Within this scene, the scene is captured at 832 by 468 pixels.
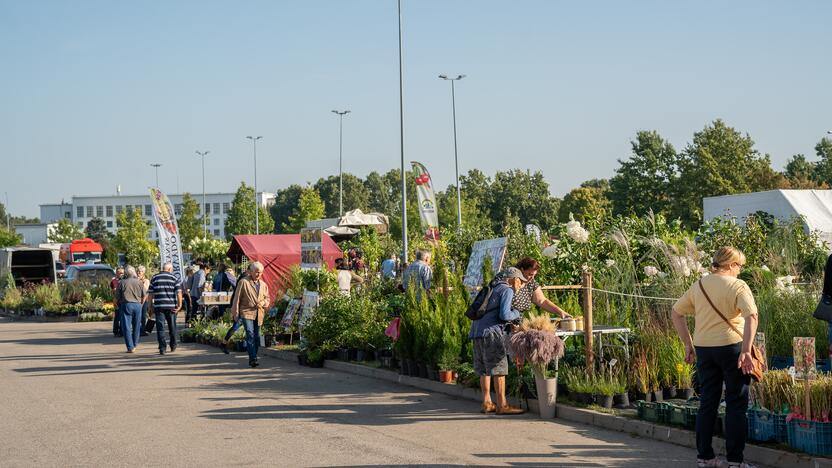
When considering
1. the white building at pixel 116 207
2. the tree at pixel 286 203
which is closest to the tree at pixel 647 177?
the tree at pixel 286 203

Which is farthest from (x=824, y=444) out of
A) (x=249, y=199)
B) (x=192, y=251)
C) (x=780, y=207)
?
(x=249, y=199)

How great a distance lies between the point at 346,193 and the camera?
128 metres

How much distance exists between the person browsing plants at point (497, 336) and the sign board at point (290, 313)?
8.95m

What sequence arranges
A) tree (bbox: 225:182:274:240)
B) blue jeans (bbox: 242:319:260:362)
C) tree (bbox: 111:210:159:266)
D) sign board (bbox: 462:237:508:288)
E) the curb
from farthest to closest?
1. tree (bbox: 225:182:274:240)
2. tree (bbox: 111:210:159:266)
3. blue jeans (bbox: 242:319:260:362)
4. sign board (bbox: 462:237:508:288)
5. the curb

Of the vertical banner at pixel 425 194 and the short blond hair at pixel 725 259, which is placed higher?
the vertical banner at pixel 425 194

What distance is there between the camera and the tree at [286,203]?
140625 millimetres

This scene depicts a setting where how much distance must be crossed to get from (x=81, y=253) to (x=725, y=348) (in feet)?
244

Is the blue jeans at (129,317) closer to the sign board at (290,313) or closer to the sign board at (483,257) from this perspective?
the sign board at (290,313)

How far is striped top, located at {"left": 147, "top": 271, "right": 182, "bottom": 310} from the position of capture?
19688 mm

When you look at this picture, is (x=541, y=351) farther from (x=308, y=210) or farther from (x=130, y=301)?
(x=308, y=210)

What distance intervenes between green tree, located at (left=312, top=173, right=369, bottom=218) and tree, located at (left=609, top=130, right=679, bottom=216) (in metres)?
64.8

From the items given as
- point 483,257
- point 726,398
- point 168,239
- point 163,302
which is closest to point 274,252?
point 168,239

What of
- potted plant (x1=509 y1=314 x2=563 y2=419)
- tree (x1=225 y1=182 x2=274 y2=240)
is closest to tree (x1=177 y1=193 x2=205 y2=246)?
tree (x1=225 y1=182 x2=274 y2=240)

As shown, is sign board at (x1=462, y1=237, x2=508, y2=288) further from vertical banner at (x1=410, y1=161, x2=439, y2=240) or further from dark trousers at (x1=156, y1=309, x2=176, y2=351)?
vertical banner at (x1=410, y1=161, x2=439, y2=240)
